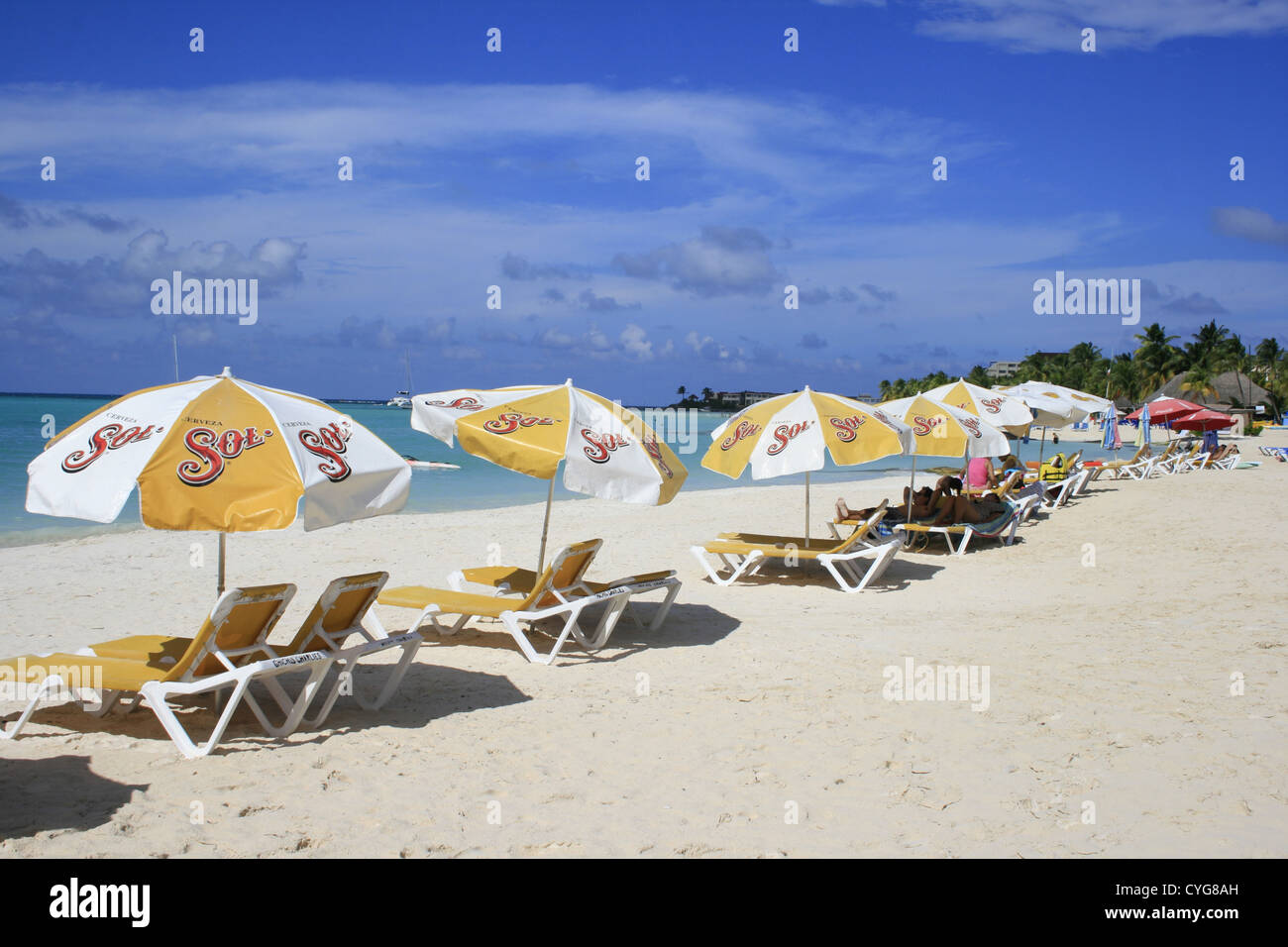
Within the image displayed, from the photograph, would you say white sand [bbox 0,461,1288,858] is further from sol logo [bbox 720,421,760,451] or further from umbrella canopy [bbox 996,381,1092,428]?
umbrella canopy [bbox 996,381,1092,428]

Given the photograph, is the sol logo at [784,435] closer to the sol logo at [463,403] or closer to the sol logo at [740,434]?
the sol logo at [740,434]

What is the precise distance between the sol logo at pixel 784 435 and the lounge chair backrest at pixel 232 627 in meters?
4.66

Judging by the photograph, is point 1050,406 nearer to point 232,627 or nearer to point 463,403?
point 463,403

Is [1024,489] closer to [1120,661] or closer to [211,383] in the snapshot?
[1120,661]

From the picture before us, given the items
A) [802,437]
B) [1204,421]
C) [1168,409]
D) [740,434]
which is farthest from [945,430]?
[1204,421]

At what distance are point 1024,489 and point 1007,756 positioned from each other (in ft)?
35.9

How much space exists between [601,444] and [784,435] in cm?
250

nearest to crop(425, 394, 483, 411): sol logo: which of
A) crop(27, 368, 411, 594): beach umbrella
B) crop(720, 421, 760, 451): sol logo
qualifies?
crop(27, 368, 411, 594): beach umbrella

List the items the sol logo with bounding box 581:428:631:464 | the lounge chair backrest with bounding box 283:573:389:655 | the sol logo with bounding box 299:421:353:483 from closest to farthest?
the sol logo with bounding box 299:421:353:483 → the lounge chair backrest with bounding box 283:573:389:655 → the sol logo with bounding box 581:428:631:464

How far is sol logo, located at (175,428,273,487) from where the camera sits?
4.28 meters

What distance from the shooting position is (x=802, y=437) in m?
8.38

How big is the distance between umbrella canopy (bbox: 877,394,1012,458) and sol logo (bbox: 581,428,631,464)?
4.15 meters

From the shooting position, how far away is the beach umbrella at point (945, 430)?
10.3 metres

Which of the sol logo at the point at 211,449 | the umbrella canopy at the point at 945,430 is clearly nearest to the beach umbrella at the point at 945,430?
the umbrella canopy at the point at 945,430
